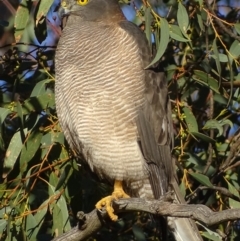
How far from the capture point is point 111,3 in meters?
5.07

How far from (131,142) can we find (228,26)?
114 cm

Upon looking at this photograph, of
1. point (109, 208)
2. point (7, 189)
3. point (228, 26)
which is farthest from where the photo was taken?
point (228, 26)

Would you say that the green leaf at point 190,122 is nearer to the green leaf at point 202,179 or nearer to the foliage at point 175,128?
the foliage at point 175,128

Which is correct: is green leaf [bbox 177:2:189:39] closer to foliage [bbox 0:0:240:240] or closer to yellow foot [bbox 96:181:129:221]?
foliage [bbox 0:0:240:240]

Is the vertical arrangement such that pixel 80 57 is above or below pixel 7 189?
above

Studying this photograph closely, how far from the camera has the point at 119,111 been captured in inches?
182

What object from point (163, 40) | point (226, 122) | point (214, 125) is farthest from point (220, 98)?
point (163, 40)

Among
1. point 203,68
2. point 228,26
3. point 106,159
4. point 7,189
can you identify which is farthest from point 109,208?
point 228,26

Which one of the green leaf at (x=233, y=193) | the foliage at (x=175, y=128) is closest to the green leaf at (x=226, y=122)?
the foliage at (x=175, y=128)

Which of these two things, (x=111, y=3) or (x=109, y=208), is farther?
(x=111, y=3)

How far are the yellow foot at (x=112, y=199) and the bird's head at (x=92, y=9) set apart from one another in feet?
3.09

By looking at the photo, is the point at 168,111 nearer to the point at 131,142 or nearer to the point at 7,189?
the point at 131,142

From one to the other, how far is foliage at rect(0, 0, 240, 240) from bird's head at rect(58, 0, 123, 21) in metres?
0.16

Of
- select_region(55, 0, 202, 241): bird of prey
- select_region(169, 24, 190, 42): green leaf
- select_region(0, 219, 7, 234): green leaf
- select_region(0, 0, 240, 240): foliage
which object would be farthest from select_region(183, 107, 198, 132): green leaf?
select_region(0, 219, 7, 234): green leaf
